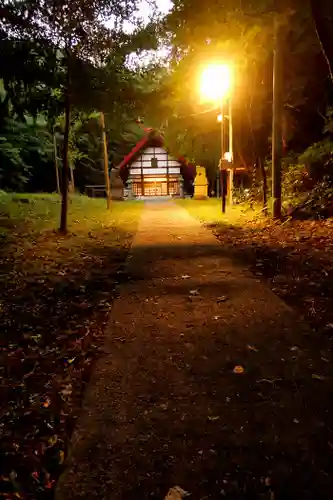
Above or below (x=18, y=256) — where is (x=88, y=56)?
above

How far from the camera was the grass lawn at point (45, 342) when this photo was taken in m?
2.86

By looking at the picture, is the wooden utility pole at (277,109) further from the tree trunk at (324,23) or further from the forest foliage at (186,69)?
the tree trunk at (324,23)

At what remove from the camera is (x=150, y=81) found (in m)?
16.9

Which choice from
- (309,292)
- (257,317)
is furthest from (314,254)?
(257,317)

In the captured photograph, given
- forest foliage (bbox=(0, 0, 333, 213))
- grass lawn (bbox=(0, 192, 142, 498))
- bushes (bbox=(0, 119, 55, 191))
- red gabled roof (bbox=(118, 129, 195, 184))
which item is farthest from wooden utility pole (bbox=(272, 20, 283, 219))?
red gabled roof (bbox=(118, 129, 195, 184))

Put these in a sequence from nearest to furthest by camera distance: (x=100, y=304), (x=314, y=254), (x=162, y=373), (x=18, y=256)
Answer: (x=162, y=373) → (x=100, y=304) → (x=314, y=254) → (x=18, y=256)

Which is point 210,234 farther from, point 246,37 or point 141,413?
point 141,413

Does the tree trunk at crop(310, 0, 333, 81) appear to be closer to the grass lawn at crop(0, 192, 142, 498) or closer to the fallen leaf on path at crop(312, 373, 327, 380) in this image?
the grass lawn at crop(0, 192, 142, 498)

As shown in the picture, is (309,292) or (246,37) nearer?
(309,292)

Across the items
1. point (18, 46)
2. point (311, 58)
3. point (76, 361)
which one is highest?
point (311, 58)

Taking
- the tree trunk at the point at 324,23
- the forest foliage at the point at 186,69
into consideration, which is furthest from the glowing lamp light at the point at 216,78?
the tree trunk at the point at 324,23

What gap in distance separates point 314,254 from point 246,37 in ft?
33.6

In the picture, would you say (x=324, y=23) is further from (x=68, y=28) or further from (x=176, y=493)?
(x=176, y=493)

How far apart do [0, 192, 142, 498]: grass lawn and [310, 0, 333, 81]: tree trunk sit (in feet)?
20.0
